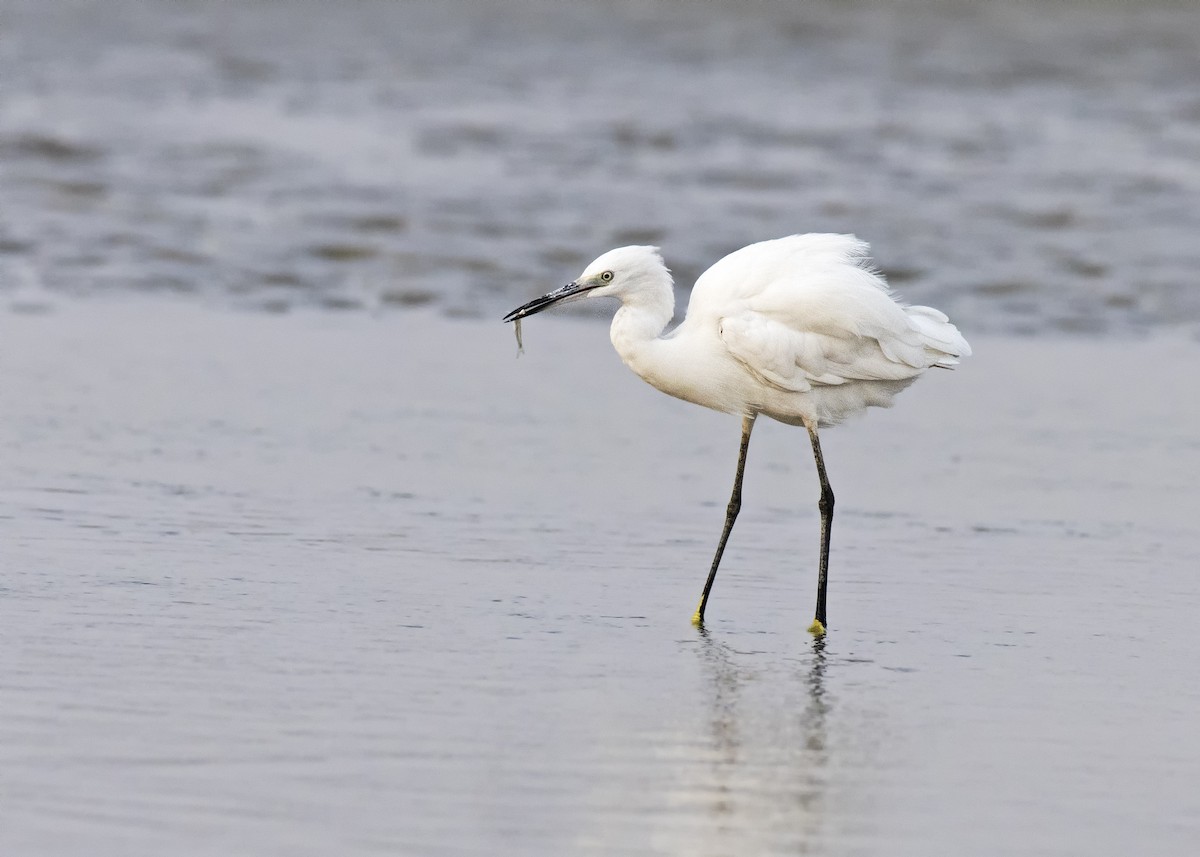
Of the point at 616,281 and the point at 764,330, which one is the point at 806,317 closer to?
the point at 764,330

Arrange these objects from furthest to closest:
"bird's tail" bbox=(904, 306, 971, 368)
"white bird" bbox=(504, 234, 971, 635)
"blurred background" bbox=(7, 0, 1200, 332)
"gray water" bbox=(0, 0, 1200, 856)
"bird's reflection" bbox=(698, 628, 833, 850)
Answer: "blurred background" bbox=(7, 0, 1200, 332) → "bird's tail" bbox=(904, 306, 971, 368) → "white bird" bbox=(504, 234, 971, 635) → "gray water" bbox=(0, 0, 1200, 856) → "bird's reflection" bbox=(698, 628, 833, 850)

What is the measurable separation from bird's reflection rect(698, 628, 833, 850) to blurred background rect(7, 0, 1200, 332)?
7.12m

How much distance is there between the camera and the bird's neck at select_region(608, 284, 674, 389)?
7000 mm

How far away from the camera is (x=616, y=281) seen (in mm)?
6930

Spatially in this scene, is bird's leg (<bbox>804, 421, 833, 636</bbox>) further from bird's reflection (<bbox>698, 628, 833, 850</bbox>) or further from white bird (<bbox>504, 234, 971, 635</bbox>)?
bird's reflection (<bbox>698, 628, 833, 850</bbox>)

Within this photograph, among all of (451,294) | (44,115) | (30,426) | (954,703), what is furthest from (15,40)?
(954,703)

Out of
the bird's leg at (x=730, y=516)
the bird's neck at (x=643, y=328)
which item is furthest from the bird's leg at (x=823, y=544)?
the bird's neck at (x=643, y=328)

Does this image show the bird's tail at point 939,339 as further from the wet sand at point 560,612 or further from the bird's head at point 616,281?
the bird's head at point 616,281

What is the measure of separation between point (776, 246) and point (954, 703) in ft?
7.05

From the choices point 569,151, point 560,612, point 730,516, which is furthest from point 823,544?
point 569,151

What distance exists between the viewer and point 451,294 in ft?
43.3

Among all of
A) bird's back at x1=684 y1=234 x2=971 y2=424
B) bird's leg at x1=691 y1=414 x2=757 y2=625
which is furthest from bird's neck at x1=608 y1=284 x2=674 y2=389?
bird's leg at x1=691 y1=414 x2=757 y2=625

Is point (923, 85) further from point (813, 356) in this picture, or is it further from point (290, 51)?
point (813, 356)

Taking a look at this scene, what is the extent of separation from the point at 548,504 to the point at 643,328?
1.36 meters
